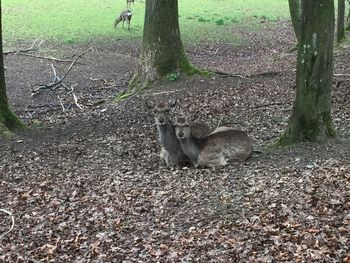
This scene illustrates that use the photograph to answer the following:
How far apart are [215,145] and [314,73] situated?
5.54ft

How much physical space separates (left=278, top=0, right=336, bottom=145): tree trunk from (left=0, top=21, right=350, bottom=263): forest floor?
0.89 ft

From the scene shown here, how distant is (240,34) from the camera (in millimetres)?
24641

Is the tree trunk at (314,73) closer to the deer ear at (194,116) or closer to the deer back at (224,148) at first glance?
the deer back at (224,148)

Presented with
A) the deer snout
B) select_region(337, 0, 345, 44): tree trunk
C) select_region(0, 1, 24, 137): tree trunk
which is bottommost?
select_region(0, 1, 24, 137): tree trunk

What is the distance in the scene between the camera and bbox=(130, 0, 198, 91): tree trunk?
13.5m

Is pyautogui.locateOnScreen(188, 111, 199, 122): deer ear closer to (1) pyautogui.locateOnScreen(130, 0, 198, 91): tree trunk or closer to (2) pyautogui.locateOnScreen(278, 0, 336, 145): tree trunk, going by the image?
(1) pyautogui.locateOnScreen(130, 0, 198, 91): tree trunk

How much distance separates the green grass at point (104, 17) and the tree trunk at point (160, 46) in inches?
378

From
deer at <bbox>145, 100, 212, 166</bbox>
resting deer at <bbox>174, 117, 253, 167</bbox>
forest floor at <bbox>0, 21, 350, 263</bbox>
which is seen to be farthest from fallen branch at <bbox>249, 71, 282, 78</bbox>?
resting deer at <bbox>174, 117, 253, 167</bbox>

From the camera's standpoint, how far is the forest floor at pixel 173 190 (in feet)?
19.1

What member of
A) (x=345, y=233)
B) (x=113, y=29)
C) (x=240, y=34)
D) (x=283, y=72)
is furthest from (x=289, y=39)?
(x=345, y=233)

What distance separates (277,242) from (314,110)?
9.67ft

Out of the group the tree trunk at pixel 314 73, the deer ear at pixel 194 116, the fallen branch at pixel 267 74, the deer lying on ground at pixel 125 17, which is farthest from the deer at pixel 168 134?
the deer lying on ground at pixel 125 17

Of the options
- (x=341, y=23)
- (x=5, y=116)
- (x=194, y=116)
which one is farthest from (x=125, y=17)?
(x=194, y=116)

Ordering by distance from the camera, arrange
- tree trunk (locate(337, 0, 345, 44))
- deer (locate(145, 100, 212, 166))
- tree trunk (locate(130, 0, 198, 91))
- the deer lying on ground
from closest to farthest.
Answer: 1. deer (locate(145, 100, 212, 166))
2. tree trunk (locate(130, 0, 198, 91))
3. tree trunk (locate(337, 0, 345, 44))
4. the deer lying on ground
